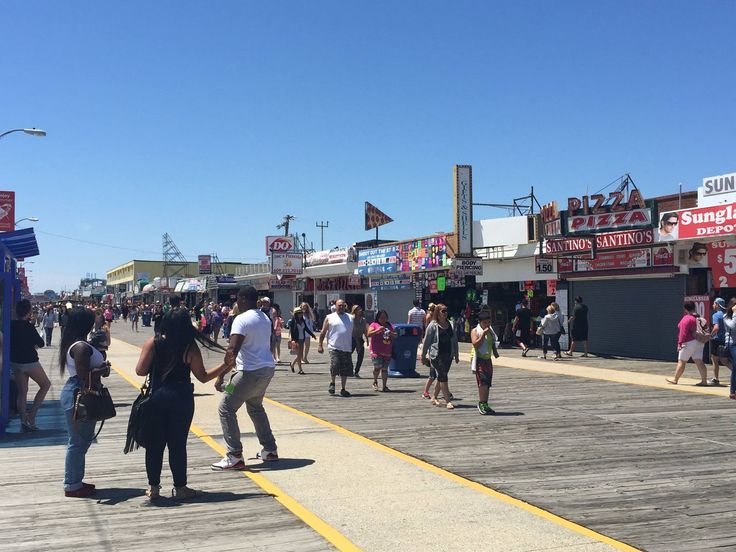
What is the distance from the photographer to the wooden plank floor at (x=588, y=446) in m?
6.00

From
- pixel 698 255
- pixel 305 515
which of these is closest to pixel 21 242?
pixel 305 515

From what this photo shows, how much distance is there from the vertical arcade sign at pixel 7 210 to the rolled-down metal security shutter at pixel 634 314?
840 inches

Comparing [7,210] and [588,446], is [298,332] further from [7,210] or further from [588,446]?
[7,210]

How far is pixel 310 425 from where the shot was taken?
34.5 feet

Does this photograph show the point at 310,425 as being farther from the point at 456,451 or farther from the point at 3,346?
the point at 3,346

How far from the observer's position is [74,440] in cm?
647

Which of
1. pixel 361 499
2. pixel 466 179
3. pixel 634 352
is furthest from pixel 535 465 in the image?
pixel 466 179

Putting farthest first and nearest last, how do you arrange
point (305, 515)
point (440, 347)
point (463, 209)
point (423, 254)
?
point (423, 254)
point (463, 209)
point (440, 347)
point (305, 515)

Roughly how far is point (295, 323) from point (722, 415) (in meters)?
11.0

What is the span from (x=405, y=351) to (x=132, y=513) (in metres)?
12.1

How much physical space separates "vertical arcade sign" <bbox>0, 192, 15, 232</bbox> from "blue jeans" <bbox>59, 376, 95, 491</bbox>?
23806 mm

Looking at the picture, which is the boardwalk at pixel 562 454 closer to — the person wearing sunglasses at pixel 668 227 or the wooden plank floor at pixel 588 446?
the wooden plank floor at pixel 588 446

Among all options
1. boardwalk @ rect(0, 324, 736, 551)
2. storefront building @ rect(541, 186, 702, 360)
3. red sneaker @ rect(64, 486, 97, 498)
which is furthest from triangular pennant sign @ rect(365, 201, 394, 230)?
red sneaker @ rect(64, 486, 97, 498)

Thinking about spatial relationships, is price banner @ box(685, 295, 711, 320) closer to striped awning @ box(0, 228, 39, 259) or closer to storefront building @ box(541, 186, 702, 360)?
storefront building @ box(541, 186, 702, 360)
